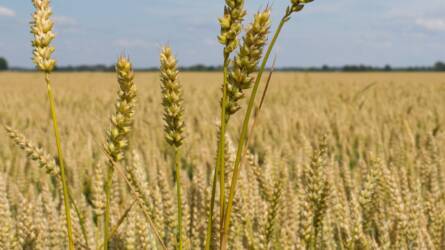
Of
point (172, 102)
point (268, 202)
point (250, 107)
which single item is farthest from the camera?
point (268, 202)

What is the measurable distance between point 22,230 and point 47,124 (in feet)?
14.3

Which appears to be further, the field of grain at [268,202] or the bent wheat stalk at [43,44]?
the field of grain at [268,202]

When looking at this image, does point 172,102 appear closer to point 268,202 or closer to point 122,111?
point 122,111

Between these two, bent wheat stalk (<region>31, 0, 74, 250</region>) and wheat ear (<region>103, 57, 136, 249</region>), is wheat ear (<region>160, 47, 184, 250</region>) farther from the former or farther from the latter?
bent wheat stalk (<region>31, 0, 74, 250</region>)

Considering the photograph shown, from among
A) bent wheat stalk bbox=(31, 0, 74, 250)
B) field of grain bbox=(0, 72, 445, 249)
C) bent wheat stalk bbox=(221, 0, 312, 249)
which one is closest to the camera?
bent wheat stalk bbox=(221, 0, 312, 249)

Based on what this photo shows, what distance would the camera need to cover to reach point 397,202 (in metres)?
1.45

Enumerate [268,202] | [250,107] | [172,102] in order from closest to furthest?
1. [250,107]
2. [172,102]
3. [268,202]

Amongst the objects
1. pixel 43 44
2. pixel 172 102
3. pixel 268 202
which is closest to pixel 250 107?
pixel 172 102

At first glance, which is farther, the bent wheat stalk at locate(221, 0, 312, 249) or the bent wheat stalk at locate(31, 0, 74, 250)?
the bent wheat stalk at locate(31, 0, 74, 250)

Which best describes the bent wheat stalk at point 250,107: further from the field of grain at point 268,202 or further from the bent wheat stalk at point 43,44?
the bent wheat stalk at point 43,44

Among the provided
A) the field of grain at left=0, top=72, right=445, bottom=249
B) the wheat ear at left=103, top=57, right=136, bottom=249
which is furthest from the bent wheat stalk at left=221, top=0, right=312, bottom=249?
the wheat ear at left=103, top=57, right=136, bottom=249

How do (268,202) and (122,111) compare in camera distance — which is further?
(268,202)

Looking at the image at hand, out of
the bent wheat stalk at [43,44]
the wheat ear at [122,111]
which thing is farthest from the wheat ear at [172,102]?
the bent wheat stalk at [43,44]

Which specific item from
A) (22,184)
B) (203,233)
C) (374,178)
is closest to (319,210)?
(374,178)
